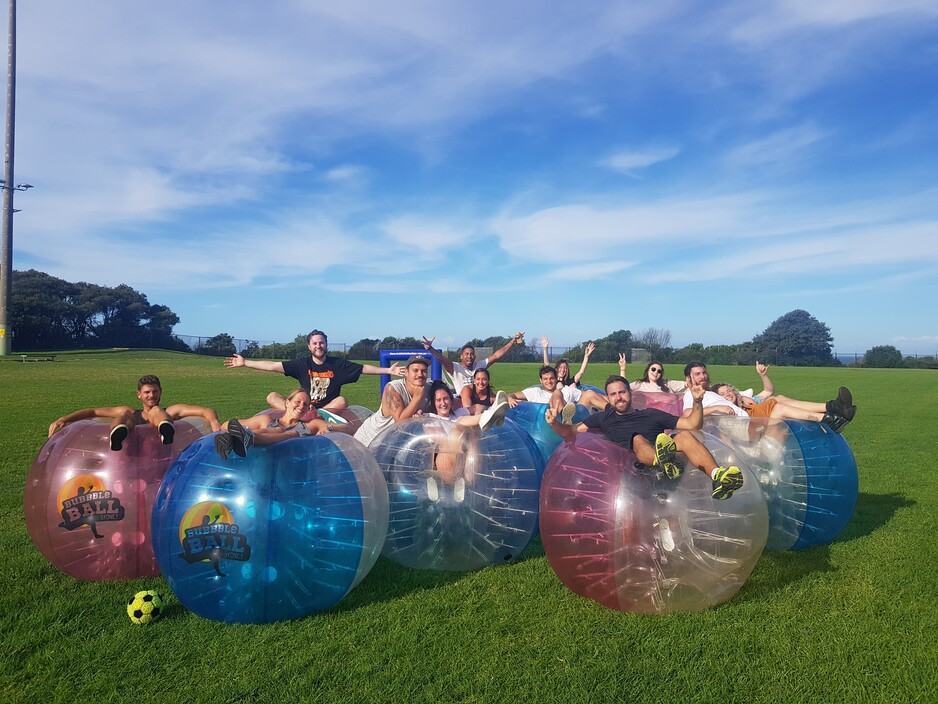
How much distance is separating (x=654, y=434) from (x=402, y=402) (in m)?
3.02

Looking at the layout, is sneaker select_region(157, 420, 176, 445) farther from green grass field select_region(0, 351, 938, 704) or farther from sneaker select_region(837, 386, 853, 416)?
sneaker select_region(837, 386, 853, 416)

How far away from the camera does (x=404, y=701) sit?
3.88 meters

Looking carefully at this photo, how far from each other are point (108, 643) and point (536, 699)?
2.84 metres

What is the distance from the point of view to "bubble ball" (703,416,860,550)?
6230mm

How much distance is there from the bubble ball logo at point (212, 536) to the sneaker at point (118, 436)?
126 cm

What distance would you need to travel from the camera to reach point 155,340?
60906mm

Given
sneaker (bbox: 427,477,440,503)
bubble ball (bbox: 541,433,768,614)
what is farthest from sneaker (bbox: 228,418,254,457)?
bubble ball (bbox: 541,433,768,614)

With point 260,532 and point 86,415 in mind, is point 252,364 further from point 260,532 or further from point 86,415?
point 260,532

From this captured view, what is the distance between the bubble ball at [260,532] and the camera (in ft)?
15.0

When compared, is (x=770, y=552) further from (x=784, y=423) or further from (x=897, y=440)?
(x=897, y=440)

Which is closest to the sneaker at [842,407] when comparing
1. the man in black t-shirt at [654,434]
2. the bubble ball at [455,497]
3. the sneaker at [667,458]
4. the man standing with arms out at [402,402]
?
the man in black t-shirt at [654,434]

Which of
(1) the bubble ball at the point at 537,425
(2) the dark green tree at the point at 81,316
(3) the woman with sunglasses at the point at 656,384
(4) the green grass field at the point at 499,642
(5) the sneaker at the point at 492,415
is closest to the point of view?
(4) the green grass field at the point at 499,642

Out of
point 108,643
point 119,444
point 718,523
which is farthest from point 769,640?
point 119,444

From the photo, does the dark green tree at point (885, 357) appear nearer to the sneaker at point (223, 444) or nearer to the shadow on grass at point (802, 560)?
the shadow on grass at point (802, 560)
